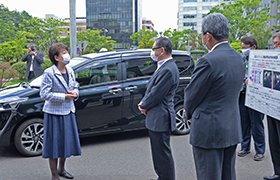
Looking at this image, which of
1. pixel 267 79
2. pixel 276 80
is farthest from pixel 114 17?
pixel 276 80

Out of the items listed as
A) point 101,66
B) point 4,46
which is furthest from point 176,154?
point 4,46

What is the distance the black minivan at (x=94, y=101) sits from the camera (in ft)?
15.3

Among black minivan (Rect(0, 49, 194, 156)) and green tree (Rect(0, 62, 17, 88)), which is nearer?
black minivan (Rect(0, 49, 194, 156))

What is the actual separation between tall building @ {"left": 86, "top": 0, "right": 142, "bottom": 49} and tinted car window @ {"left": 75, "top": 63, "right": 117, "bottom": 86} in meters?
113

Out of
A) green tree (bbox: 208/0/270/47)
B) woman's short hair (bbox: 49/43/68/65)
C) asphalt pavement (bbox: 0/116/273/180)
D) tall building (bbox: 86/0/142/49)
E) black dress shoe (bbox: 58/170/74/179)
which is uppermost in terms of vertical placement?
tall building (bbox: 86/0/142/49)

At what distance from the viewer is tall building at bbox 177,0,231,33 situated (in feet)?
371

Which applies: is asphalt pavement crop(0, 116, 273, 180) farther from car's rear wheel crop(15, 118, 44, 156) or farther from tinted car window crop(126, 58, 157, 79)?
tinted car window crop(126, 58, 157, 79)

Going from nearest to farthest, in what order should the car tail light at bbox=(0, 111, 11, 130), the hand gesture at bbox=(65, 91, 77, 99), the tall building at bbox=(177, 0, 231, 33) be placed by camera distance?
the hand gesture at bbox=(65, 91, 77, 99) → the car tail light at bbox=(0, 111, 11, 130) → the tall building at bbox=(177, 0, 231, 33)

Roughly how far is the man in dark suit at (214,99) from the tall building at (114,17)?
115700 mm

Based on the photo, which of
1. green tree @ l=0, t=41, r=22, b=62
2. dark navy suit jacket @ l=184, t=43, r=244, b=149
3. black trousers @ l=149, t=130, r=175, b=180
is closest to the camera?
dark navy suit jacket @ l=184, t=43, r=244, b=149

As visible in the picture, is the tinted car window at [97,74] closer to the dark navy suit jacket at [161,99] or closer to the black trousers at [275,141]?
the dark navy suit jacket at [161,99]

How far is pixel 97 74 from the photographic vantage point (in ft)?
17.4

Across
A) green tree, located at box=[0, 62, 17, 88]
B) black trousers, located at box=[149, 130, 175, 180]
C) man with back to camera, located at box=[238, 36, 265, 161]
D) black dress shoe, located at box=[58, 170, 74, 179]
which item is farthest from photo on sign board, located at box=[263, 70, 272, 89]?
green tree, located at box=[0, 62, 17, 88]

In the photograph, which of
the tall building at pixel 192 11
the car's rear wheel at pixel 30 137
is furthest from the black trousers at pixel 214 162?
the tall building at pixel 192 11
